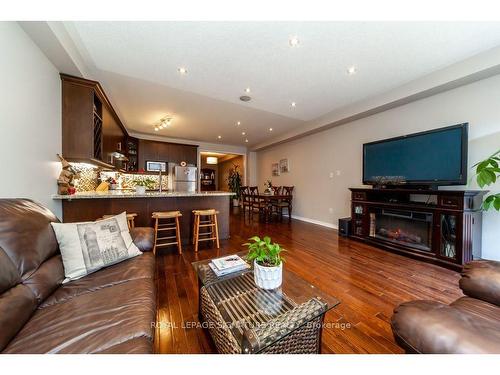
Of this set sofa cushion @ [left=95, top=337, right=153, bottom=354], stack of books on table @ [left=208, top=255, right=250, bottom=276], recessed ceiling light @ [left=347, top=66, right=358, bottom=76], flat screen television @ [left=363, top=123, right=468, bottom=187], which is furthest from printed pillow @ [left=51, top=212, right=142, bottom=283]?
flat screen television @ [left=363, top=123, right=468, bottom=187]

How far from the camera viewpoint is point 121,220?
1.77 meters

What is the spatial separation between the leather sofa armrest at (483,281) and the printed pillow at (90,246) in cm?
223

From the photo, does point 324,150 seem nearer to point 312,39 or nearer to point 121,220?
point 312,39

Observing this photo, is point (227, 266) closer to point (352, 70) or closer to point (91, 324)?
point (91, 324)

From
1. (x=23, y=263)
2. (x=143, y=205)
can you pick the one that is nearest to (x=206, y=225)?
(x=143, y=205)

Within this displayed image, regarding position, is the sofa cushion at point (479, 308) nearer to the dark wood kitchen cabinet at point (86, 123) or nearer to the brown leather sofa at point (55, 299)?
the brown leather sofa at point (55, 299)

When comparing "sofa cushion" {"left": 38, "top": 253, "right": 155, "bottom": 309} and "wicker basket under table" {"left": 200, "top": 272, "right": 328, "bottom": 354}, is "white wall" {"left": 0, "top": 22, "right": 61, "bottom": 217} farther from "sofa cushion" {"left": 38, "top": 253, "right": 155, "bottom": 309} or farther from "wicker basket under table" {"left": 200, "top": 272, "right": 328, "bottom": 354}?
"wicker basket under table" {"left": 200, "top": 272, "right": 328, "bottom": 354}

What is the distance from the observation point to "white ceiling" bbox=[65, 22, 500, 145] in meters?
1.85

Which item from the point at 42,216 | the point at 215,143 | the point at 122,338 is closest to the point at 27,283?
the point at 42,216

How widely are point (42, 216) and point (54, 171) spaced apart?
1289 millimetres

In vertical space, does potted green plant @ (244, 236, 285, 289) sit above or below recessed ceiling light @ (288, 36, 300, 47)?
below

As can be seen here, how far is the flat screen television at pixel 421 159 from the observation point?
2.43m

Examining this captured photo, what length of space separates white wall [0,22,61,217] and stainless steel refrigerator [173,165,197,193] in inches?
142

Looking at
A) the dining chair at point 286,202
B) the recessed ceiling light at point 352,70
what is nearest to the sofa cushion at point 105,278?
the recessed ceiling light at point 352,70
